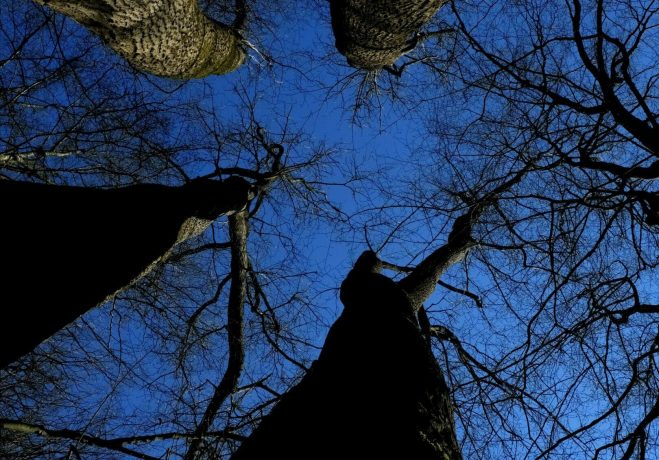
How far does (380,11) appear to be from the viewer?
4133 millimetres

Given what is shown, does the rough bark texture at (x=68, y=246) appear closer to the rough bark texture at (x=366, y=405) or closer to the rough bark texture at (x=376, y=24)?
the rough bark texture at (x=366, y=405)

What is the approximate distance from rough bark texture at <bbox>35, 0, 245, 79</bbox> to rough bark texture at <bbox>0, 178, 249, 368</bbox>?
143cm

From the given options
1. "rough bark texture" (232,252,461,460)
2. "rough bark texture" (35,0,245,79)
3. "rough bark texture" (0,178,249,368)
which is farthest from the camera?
"rough bark texture" (35,0,245,79)

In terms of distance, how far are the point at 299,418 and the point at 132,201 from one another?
5.91ft

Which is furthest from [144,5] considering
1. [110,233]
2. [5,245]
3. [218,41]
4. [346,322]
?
[346,322]

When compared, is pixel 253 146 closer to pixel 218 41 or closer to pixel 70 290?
pixel 218 41

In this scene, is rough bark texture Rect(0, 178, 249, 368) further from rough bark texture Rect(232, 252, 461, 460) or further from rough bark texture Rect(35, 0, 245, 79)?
rough bark texture Rect(35, 0, 245, 79)

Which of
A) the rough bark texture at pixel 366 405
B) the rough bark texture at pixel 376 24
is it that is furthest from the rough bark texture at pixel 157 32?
the rough bark texture at pixel 366 405

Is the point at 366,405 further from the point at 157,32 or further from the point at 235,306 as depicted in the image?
the point at 235,306

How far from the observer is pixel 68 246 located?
2.40m

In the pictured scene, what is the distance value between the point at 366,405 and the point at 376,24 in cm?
376

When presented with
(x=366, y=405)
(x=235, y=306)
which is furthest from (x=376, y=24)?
(x=366, y=405)

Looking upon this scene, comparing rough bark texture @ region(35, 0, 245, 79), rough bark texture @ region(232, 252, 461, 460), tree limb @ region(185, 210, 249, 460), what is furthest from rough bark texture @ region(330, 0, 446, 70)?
rough bark texture @ region(232, 252, 461, 460)

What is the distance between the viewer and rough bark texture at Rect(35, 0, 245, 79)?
130 inches
